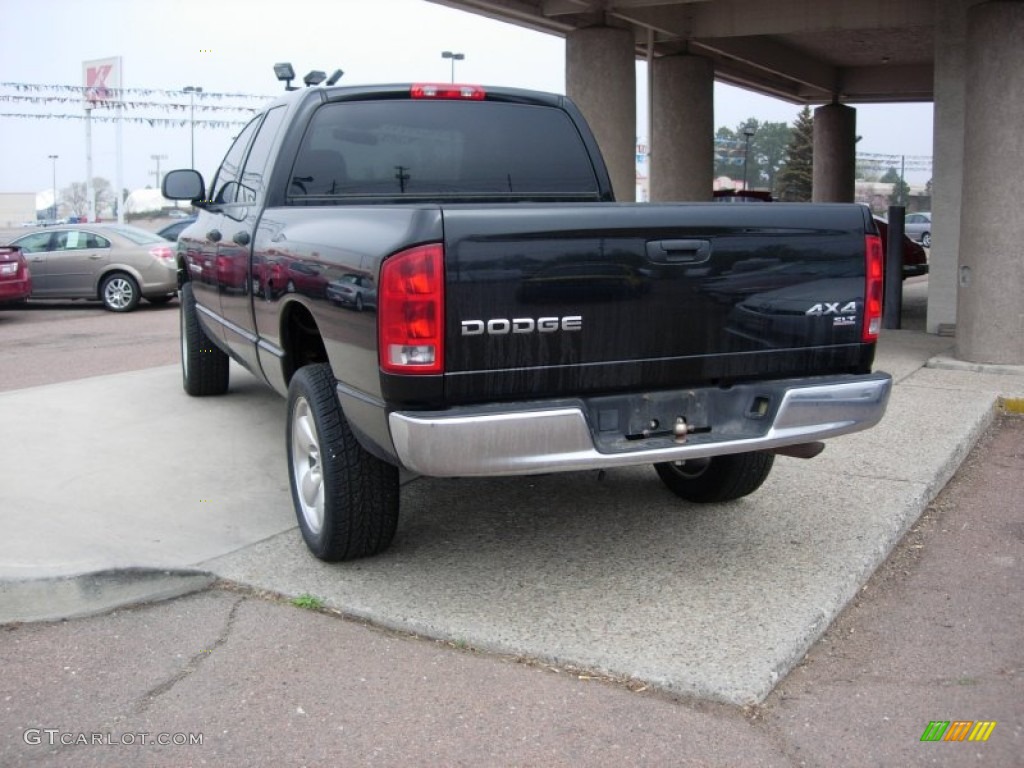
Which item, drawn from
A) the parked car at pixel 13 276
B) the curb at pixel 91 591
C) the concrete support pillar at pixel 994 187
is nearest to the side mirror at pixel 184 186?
the curb at pixel 91 591

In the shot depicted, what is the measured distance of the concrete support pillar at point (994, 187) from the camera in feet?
31.1

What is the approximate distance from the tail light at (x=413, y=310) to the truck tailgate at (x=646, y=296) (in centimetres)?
4

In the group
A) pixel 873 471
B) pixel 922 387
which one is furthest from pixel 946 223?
pixel 873 471

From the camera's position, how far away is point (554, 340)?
3941mm

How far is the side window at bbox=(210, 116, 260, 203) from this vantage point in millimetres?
6746

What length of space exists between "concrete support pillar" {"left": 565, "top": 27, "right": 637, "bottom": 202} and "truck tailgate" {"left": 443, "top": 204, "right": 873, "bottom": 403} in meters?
9.82

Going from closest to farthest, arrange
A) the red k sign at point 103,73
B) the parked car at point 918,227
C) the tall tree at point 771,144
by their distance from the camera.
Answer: the red k sign at point 103,73 < the parked car at point 918,227 < the tall tree at point 771,144

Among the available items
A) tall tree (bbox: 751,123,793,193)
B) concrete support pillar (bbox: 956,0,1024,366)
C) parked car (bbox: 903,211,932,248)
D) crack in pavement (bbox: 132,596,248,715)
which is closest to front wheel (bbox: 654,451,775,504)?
crack in pavement (bbox: 132,596,248,715)

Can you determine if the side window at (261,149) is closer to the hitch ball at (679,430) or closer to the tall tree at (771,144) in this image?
the hitch ball at (679,430)

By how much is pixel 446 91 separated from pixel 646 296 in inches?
92.3

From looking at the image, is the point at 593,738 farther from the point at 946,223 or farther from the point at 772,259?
the point at 946,223

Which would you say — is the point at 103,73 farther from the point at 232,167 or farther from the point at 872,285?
the point at 872,285

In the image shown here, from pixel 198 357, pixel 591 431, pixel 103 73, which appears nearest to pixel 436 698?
pixel 591 431

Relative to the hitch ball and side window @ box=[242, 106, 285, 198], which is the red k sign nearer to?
side window @ box=[242, 106, 285, 198]
